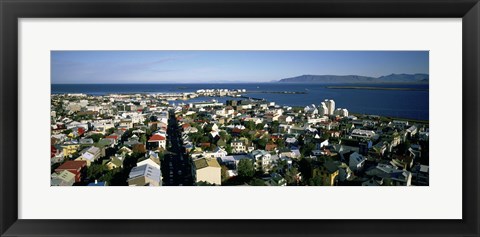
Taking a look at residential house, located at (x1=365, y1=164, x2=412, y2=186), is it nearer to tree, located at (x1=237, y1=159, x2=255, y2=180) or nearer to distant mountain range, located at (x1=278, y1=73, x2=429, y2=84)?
distant mountain range, located at (x1=278, y1=73, x2=429, y2=84)

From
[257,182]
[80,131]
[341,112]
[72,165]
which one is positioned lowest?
[257,182]

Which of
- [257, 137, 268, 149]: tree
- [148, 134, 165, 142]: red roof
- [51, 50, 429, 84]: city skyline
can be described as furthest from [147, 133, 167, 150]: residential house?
[257, 137, 268, 149]: tree

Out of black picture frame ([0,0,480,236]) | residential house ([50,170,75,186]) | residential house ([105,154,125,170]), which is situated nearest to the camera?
black picture frame ([0,0,480,236])

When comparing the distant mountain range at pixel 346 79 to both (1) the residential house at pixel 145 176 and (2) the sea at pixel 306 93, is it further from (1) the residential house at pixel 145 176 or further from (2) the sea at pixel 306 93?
(1) the residential house at pixel 145 176

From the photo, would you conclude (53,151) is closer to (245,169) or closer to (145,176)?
(145,176)

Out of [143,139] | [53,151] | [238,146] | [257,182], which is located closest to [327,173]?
[257,182]

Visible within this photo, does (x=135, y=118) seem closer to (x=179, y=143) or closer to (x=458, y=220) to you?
(x=179, y=143)
